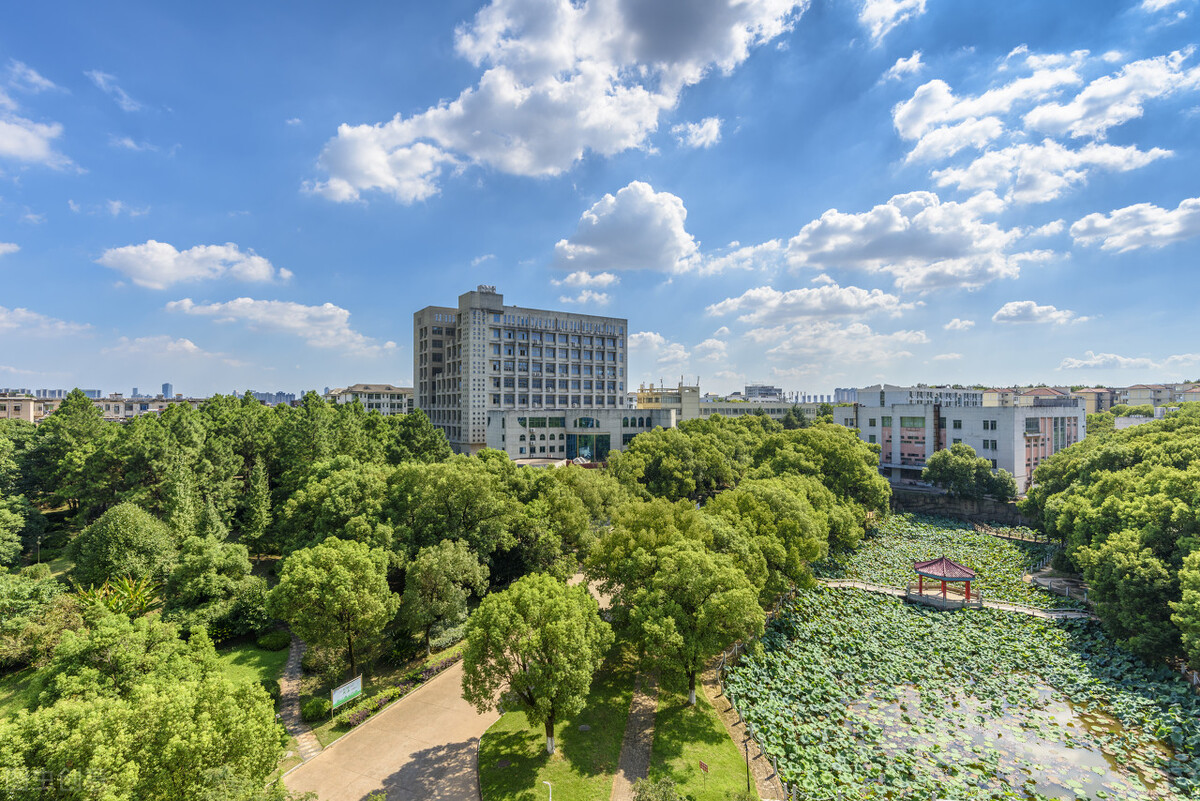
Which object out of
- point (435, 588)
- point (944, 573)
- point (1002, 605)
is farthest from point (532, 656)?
point (1002, 605)

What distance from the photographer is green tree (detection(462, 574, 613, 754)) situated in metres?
20.8

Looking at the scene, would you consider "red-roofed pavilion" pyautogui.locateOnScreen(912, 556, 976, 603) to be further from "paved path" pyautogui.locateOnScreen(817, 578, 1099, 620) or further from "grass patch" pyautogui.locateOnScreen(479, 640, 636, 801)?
"grass patch" pyautogui.locateOnScreen(479, 640, 636, 801)

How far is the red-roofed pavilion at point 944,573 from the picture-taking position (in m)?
39.5

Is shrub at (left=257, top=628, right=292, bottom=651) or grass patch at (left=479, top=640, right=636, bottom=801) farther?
shrub at (left=257, top=628, right=292, bottom=651)

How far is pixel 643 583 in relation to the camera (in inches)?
1114

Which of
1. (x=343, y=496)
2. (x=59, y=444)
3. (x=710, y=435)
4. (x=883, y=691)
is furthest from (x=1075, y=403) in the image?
(x=59, y=444)

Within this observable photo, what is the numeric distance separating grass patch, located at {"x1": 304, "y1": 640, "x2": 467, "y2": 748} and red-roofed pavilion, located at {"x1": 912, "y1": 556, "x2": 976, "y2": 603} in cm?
3370

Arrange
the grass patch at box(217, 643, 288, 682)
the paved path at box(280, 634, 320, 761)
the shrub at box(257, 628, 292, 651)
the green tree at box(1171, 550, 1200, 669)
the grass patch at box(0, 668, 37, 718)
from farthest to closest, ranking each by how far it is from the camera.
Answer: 1. the shrub at box(257, 628, 292, 651)
2. the grass patch at box(217, 643, 288, 682)
3. the green tree at box(1171, 550, 1200, 669)
4. the grass patch at box(0, 668, 37, 718)
5. the paved path at box(280, 634, 320, 761)

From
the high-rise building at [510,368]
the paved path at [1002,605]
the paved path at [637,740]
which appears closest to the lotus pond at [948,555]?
the paved path at [1002,605]

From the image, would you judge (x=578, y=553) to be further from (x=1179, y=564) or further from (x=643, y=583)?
(x=1179, y=564)

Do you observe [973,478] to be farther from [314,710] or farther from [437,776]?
[314,710]

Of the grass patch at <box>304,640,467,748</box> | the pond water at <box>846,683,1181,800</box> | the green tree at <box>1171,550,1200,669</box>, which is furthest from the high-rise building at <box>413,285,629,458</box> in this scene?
the green tree at <box>1171,550,1200,669</box>

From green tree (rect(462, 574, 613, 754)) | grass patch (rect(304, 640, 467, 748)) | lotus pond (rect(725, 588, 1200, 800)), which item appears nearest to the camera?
green tree (rect(462, 574, 613, 754))

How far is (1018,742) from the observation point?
24.1 metres
